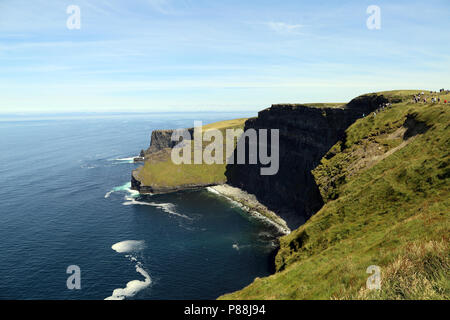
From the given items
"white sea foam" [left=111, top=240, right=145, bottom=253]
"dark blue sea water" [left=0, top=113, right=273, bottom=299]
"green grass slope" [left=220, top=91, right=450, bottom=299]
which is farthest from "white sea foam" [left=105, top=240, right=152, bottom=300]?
"green grass slope" [left=220, top=91, right=450, bottom=299]

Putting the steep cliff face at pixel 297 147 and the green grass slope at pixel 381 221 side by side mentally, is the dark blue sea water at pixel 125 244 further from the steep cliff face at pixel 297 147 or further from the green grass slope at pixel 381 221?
the green grass slope at pixel 381 221

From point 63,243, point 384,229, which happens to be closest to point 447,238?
point 384,229

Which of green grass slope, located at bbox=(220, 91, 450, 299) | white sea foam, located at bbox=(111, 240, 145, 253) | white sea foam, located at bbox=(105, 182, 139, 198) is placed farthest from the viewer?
white sea foam, located at bbox=(105, 182, 139, 198)

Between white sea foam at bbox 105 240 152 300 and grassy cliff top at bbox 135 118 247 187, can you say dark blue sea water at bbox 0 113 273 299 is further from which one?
grassy cliff top at bbox 135 118 247 187

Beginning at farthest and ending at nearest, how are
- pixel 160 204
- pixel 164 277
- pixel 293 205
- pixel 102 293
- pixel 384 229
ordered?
pixel 160 204, pixel 293 205, pixel 164 277, pixel 102 293, pixel 384 229

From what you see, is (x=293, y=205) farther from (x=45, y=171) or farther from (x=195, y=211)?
(x=45, y=171)

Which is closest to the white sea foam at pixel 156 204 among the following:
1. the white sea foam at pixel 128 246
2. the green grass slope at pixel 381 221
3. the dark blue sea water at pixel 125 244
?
the dark blue sea water at pixel 125 244
